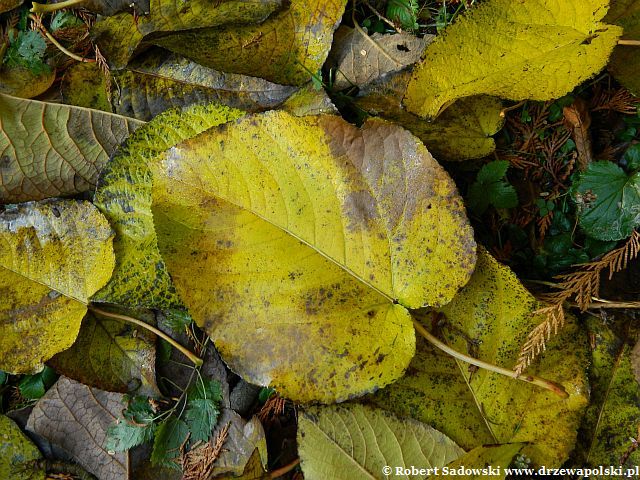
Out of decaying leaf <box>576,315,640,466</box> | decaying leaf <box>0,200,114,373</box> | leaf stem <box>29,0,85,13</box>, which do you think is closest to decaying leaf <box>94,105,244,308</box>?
decaying leaf <box>0,200,114,373</box>

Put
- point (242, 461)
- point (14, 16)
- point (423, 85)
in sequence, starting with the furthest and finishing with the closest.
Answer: point (14, 16) < point (242, 461) < point (423, 85)

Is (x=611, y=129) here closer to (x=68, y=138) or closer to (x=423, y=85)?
(x=423, y=85)

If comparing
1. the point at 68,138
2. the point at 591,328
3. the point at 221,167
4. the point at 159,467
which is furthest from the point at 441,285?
the point at 68,138

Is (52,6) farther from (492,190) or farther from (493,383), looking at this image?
(493,383)

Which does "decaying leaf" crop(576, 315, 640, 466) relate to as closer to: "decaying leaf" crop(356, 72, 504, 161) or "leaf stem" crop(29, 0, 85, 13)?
"decaying leaf" crop(356, 72, 504, 161)

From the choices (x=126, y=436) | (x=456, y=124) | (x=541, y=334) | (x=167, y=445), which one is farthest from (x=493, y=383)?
(x=126, y=436)

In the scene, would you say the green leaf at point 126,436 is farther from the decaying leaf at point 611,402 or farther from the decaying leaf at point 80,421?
the decaying leaf at point 611,402
